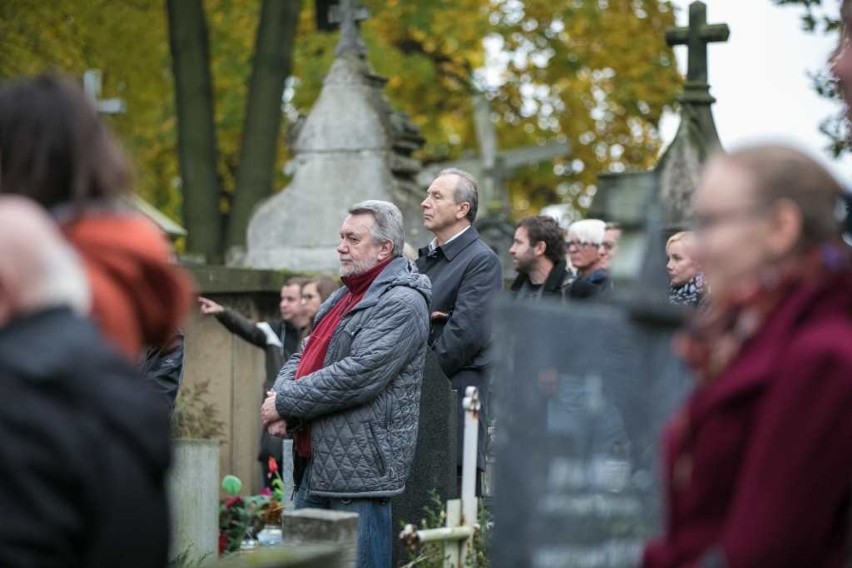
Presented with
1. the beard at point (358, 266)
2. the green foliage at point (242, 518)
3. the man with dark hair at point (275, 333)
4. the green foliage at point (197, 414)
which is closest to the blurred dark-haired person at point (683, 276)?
the beard at point (358, 266)

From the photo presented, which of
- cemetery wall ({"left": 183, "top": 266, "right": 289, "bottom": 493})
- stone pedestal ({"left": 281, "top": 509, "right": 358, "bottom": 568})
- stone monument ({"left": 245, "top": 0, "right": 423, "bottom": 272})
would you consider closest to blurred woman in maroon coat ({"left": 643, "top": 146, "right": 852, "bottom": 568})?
stone pedestal ({"left": 281, "top": 509, "right": 358, "bottom": 568})

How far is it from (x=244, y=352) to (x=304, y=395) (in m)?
5.57

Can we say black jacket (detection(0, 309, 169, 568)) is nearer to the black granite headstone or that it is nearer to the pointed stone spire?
the black granite headstone

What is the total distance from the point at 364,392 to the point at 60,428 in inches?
173

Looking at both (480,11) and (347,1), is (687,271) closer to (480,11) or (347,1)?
(347,1)

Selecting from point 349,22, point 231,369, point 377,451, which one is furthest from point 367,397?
point 349,22

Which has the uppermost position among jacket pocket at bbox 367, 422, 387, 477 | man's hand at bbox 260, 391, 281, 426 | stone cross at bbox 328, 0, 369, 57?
stone cross at bbox 328, 0, 369, 57

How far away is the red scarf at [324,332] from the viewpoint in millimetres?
8070

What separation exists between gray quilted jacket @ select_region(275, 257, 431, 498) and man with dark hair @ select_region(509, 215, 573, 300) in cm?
203

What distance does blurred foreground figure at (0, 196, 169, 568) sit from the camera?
346cm

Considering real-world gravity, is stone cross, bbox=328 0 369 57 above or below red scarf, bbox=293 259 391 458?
above

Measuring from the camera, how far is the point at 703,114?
46.9ft

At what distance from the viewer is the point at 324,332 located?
8.21 meters

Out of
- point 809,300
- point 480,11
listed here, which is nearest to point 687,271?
point 809,300
